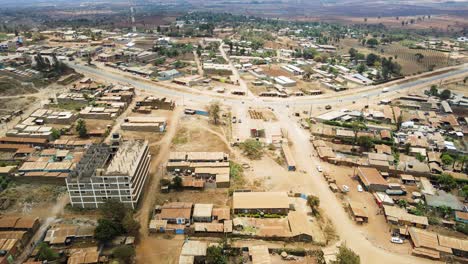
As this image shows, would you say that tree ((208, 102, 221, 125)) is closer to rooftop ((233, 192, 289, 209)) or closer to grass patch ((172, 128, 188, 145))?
grass patch ((172, 128, 188, 145))

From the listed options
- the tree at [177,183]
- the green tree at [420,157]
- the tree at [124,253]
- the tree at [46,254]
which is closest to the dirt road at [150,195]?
the tree at [124,253]

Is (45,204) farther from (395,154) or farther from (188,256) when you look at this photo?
(395,154)

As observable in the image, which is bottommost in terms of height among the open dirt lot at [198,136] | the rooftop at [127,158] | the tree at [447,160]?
the tree at [447,160]

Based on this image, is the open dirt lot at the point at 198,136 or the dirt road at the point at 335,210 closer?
the dirt road at the point at 335,210

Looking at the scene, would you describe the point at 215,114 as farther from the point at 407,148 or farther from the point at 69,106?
the point at 407,148

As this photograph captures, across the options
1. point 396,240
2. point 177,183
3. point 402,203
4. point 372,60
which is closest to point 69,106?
point 177,183

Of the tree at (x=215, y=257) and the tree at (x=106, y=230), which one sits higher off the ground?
the tree at (x=106, y=230)

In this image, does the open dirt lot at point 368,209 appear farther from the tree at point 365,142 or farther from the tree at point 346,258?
the tree at point 365,142
